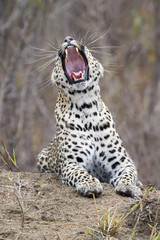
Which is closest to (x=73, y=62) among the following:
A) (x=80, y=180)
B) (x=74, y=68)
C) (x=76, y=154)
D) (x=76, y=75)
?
(x=74, y=68)

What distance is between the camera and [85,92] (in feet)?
23.7

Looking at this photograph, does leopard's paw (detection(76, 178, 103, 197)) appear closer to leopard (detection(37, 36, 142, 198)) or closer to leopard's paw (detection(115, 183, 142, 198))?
leopard's paw (detection(115, 183, 142, 198))

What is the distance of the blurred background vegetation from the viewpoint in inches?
480

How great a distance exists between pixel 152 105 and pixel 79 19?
3.52 m

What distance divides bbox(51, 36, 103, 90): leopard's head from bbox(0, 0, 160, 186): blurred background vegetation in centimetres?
303

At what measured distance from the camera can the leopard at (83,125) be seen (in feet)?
23.7

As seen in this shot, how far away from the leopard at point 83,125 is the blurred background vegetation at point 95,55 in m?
3.11

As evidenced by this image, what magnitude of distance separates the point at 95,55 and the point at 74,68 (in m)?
5.73

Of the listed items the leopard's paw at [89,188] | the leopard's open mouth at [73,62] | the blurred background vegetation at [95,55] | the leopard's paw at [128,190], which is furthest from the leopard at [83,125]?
the blurred background vegetation at [95,55]

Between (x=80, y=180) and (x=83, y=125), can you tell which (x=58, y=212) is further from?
(x=83, y=125)

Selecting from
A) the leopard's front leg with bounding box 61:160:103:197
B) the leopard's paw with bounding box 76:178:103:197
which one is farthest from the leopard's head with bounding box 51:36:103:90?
the leopard's paw with bounding box 76:178:103:197

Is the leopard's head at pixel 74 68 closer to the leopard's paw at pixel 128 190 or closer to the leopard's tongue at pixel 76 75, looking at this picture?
the leopard's tongue at pixel 76 75

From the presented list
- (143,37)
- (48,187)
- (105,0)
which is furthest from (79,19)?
(48,187)

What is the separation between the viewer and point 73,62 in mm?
7480
